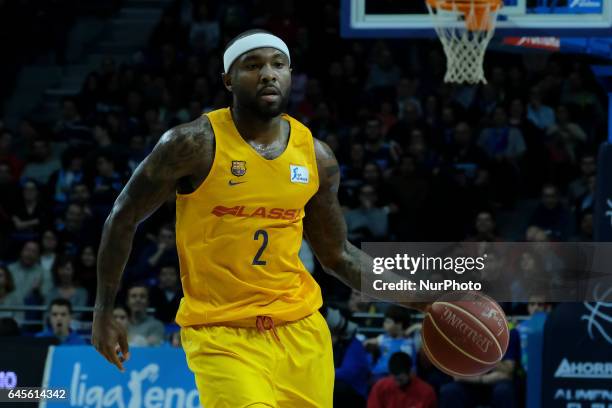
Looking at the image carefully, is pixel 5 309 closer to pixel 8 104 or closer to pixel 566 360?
pixel 566 360

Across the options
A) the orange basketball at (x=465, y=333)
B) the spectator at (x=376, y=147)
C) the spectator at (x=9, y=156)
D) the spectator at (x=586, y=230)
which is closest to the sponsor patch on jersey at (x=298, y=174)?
the orange basketball at (x=465, y=333)

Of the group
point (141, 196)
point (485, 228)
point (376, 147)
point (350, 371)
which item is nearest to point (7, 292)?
point (350, 371)

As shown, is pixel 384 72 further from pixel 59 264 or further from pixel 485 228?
pixel 59 264

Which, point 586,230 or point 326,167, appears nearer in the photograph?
point 326,167

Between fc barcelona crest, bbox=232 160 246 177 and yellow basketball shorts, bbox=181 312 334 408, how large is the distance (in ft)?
2.02

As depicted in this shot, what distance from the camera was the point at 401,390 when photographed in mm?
8570

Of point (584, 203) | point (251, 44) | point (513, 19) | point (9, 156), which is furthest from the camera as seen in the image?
point (9, 156)

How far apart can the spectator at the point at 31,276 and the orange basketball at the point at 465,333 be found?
665 cm

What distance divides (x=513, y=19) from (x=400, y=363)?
2.52m

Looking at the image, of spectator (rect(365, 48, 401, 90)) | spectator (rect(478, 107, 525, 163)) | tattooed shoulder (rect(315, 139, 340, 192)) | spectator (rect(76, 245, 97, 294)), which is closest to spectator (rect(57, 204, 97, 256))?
spectator (rect(76, 245, 97, 294))

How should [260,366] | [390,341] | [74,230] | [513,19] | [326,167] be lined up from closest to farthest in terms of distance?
[260,366] < [326,167] < [513,19] < [390,341] < [74,230]

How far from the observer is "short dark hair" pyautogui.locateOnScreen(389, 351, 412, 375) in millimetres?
8500

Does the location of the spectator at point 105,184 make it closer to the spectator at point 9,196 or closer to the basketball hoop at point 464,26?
the spectator at point 9,196

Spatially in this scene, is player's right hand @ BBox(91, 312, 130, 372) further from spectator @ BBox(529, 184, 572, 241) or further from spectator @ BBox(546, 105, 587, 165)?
spectator @ BBox(546, 105, 587, 165)
